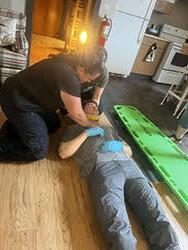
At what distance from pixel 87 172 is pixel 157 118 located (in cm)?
177

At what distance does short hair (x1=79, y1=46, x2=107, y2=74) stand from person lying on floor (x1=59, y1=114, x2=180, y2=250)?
43 cm

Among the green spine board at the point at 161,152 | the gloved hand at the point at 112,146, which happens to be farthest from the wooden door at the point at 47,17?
the gloved hand at the point at 112,146

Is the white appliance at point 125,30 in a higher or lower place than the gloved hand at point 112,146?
higher

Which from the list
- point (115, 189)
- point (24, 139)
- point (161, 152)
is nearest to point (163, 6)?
point (161, 152)

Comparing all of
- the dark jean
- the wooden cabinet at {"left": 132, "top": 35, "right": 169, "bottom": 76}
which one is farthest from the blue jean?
the wooden cabinet at {"left": 132, "top": 35, "right": 169, "bottom": 76}

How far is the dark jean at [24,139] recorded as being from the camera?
4.89 feet

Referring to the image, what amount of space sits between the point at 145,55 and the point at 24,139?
10.8 ft

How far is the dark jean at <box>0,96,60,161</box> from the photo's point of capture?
1.49m

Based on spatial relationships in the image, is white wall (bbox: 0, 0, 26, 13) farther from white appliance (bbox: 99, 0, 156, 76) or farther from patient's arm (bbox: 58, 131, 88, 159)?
patient's arm (bbox: 58, 131, 88, 159)

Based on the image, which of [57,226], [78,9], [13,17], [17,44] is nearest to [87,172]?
[57,226]

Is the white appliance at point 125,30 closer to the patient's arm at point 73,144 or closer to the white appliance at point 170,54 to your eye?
the white appliance at point 170,54

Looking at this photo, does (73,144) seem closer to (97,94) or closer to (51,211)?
(51,211)

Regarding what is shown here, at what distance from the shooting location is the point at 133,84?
12.8 ft

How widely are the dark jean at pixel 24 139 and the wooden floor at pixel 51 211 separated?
85mm
